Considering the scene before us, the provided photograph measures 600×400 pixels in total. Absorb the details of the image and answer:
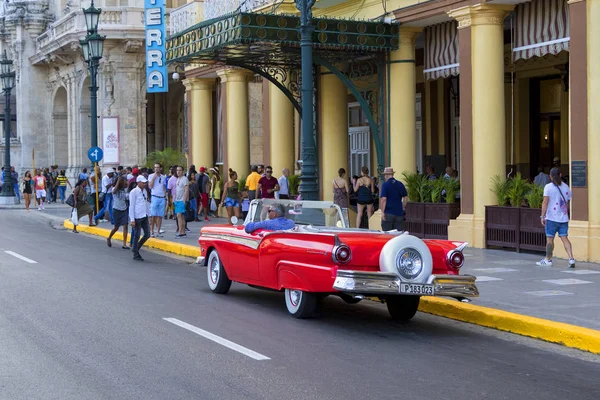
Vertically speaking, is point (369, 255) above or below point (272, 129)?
below

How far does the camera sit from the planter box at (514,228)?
17.4 metres

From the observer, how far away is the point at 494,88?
18906 mm

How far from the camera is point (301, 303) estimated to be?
1078cm

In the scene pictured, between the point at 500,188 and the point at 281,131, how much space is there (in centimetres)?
986

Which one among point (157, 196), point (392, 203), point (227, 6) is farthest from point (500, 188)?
point (227, 6)

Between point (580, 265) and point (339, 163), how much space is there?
10266 millimetres

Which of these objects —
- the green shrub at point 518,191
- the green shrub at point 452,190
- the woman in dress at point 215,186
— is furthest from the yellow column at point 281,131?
the green shrub at point 518,191

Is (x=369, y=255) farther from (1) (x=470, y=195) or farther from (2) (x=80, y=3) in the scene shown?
(2) (x=80, y=3)

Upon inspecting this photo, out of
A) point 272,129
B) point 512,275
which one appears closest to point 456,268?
point 512,275

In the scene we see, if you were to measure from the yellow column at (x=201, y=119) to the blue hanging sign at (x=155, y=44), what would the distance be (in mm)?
2389

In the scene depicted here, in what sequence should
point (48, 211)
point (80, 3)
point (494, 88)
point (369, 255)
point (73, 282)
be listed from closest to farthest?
point (369, 255) < point (73, 282) < point (494, 88) < point (48, 211) < point (80, 3)

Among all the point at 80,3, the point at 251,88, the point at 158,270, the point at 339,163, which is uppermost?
the point at 80,3

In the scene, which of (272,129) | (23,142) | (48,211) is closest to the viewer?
(272,129)

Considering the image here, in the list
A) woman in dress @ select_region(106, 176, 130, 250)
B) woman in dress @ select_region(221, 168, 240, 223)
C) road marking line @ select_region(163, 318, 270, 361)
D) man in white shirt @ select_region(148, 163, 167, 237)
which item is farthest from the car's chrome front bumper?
woman in dress @ select_region(221, 168, 240, 223)
